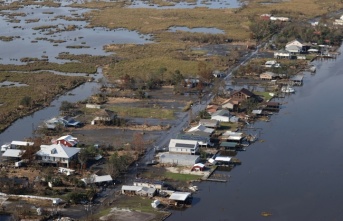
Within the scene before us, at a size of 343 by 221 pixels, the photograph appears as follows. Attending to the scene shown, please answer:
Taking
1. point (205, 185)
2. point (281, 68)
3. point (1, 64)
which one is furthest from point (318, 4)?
point (205, 185)

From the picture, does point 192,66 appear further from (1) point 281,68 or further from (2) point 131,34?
(2) point 131,34

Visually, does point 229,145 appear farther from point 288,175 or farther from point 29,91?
point 29,91

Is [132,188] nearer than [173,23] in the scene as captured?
Yes

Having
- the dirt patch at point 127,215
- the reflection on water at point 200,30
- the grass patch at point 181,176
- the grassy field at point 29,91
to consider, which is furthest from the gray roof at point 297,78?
the dirt patch at point 127,215

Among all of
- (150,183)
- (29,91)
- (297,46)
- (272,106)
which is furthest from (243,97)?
(297,46)

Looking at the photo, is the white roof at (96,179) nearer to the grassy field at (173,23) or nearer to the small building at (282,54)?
the grassy field at (173,23)
